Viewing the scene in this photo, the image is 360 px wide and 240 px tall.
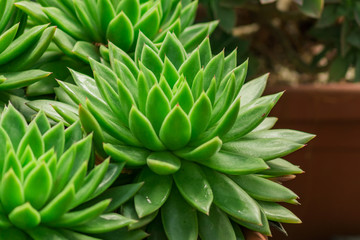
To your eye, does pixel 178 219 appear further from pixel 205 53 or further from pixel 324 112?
pixel 324 112

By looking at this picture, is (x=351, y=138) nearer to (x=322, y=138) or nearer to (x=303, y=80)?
(x=322, y=138)

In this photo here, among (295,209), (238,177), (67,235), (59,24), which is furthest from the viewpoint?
(295,209)

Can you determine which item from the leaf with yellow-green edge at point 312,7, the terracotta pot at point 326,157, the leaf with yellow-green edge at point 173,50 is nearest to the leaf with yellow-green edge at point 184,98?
the leaf with yellow-green edge at point 173,50

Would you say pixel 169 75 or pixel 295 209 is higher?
pixel 169 75

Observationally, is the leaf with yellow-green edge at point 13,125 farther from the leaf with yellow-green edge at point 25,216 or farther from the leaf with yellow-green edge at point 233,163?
the leaf with yellow-green edge at point 233,163

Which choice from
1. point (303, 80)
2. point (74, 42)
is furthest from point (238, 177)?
point (303, 80)

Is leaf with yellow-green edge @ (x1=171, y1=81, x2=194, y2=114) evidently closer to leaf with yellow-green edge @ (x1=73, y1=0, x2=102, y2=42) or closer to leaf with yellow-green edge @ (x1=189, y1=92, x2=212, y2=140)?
leaf with yellow-green edge @ (x1=189, y1=92, x2=212, y2=140)

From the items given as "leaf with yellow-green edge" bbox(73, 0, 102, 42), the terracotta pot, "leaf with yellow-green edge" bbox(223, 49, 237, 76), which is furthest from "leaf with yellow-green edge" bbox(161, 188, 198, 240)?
the terracotta pot

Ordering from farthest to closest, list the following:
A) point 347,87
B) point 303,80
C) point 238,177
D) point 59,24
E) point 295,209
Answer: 1. point 303,80
2. point 295,209
3. point 347,87
4. point 59,24
5. point 238,177
